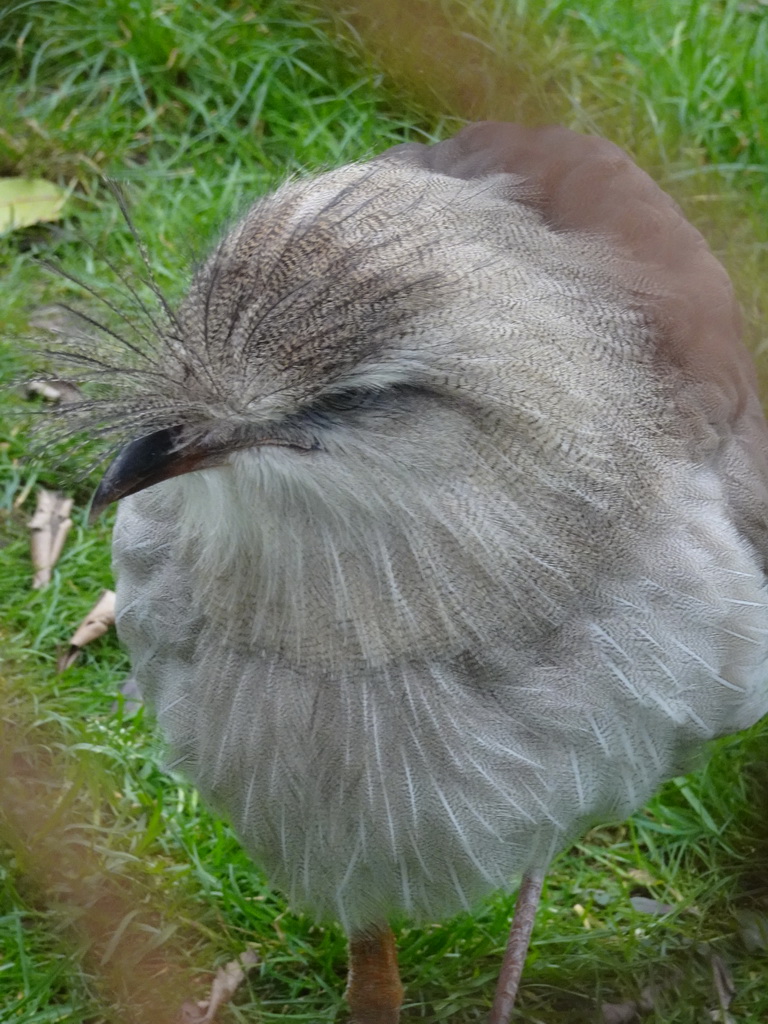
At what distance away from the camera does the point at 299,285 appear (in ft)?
5.96

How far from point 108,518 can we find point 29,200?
1.11m

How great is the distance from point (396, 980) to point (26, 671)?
3.65ft

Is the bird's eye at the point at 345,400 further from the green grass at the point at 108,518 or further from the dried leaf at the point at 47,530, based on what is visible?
the dried leaf at the point at 47,530

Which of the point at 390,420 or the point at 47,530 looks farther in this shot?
the point at 47,530

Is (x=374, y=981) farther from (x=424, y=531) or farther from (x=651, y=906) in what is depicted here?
(x=424, y=531)

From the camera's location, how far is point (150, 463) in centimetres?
177

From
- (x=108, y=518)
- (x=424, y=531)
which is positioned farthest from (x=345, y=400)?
(x=108, y=518)

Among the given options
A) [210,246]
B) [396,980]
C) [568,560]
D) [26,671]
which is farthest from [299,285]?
[26,671]

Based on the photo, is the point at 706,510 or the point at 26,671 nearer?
the point at 706,510

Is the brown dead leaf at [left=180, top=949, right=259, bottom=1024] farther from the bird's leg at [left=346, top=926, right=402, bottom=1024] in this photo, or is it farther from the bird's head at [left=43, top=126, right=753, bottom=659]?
the bird's head at [left=43, top=126, right=753, bottom=659]

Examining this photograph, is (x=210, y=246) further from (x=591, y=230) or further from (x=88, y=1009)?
(x=88, y=1009)

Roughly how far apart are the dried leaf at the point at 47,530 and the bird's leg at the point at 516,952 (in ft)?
4.63

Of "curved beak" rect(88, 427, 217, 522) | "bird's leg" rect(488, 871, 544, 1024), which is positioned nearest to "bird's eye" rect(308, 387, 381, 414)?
"curved beak" rect(88, 427, 217, 522)

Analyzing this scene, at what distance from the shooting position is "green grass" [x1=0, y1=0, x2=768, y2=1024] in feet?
8.75
